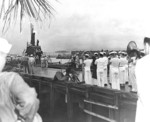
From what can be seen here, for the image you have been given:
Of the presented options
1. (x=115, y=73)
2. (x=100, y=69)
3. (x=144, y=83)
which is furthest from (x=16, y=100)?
(x=100, y=69)

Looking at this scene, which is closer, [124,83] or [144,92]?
[144,92]

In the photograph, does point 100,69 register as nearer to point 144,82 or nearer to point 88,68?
point 88,68

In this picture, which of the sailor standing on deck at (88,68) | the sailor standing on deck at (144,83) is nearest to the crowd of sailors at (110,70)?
the sailor standing on deck at (88,68)

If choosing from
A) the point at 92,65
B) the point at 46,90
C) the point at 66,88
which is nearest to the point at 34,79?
the point at 46,90

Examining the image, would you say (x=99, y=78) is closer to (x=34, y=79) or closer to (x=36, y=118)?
(x=34, y=79)

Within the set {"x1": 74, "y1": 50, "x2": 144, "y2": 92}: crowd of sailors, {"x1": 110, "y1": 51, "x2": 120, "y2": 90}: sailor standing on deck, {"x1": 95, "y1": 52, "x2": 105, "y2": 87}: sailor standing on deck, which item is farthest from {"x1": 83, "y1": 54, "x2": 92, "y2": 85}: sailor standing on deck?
{"x1": 110, "y1": 51, "x2": 120, "y2": 90}: sailor standing on deck

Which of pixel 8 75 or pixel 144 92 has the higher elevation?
pixel 8 75

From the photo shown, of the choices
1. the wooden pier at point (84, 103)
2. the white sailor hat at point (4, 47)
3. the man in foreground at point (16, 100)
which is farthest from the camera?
the wooden pier at point (84, 103)

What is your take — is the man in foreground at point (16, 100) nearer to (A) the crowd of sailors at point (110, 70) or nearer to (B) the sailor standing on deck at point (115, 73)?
(A) the crowd of sailors at point (110, 70)
